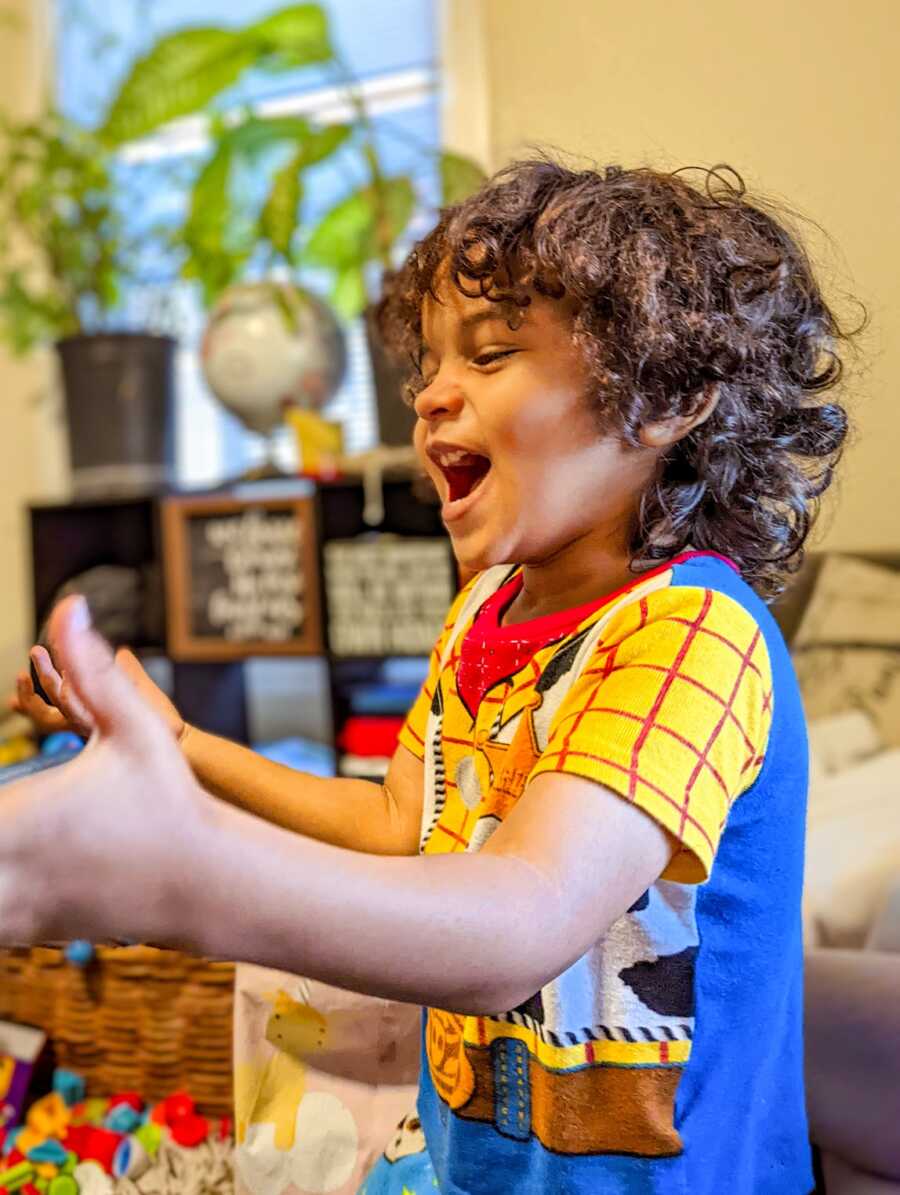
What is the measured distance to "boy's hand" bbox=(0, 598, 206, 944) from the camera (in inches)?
14.0

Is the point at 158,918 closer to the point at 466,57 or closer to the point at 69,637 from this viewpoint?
the point at 69,637

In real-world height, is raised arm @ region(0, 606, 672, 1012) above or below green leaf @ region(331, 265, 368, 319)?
below

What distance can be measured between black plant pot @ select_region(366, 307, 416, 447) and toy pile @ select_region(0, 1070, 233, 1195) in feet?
3.10

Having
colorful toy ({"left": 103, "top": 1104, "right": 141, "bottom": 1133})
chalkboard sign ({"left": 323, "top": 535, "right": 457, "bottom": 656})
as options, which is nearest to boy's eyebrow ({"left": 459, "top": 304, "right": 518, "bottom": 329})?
colorful toy ({"left": 103, "top": 1104, "right": 141, "bottom": 1133})

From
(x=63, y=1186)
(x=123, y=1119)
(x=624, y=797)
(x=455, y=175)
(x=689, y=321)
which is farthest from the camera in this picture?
(x=455, y=175)

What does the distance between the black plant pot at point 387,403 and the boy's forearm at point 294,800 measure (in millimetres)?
989

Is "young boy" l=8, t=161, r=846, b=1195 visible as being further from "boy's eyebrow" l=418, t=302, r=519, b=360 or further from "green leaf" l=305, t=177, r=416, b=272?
"green leaf" l=305, t=177, r=416, b=272

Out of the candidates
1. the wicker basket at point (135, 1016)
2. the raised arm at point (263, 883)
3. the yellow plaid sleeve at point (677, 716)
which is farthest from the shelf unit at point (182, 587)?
the raised arm at point (263, 883)

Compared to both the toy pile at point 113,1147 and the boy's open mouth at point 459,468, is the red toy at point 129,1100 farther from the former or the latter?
the boy's open mouth at point 459,468

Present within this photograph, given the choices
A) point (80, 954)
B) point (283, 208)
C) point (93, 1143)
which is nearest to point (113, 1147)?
point (93, 1143)

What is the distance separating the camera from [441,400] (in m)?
0.63

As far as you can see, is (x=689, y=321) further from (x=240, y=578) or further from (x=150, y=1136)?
(x=240, y=578)

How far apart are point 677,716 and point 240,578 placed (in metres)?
1.43

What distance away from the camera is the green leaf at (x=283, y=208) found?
187 centimetres
